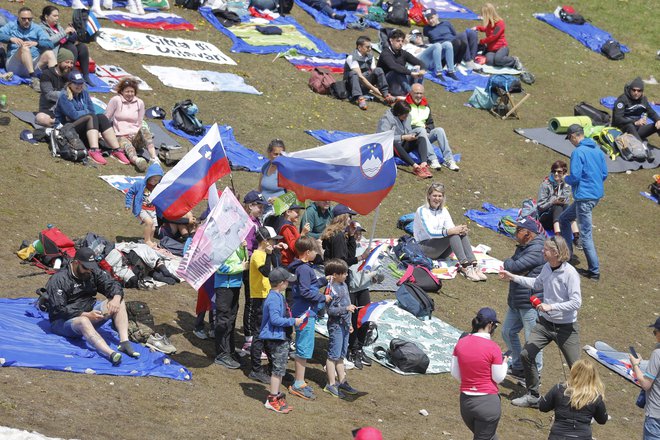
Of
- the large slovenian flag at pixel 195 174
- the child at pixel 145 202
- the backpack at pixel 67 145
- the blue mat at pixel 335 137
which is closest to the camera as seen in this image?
the large slovenian flag at pixel 195 174

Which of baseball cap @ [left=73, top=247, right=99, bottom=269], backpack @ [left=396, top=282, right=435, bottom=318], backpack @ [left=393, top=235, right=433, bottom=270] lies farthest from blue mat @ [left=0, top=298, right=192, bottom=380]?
backpack @ [left=393, top=235, right=433, bottom=270]

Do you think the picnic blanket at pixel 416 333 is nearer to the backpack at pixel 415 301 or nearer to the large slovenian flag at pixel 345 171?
the backpack at pixel 415 301

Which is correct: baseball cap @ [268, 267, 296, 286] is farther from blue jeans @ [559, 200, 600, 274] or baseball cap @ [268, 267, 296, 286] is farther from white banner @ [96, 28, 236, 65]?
white banner @ [96, 28, 236, 65]

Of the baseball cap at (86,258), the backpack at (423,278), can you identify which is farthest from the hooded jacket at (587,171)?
the baseball cap at (86,258)

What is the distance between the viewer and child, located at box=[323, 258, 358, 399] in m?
11.6

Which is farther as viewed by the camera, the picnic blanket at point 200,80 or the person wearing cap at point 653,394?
the picnic blanket at point 200,80

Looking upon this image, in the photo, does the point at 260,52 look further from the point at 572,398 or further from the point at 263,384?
the point at 572,398

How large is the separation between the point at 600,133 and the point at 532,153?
5.16ft

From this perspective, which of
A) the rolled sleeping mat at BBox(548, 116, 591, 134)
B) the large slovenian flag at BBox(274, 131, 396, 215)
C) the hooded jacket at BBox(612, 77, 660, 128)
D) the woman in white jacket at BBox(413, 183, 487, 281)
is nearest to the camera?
the large slovenian flag at BBox(274, 131, 396, 215)

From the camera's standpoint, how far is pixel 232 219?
38.1ft

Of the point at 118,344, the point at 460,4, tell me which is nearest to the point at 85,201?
the point at 118,344

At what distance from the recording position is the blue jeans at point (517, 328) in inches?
508

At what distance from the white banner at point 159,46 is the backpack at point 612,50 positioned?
11.0m

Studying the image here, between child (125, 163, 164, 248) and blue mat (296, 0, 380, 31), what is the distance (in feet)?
38.1
